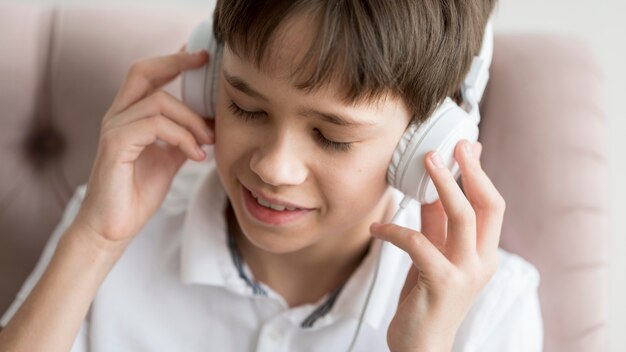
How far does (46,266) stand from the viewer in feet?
3.62

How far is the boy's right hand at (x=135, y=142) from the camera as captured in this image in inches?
39.1

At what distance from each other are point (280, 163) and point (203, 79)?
0.65 ft

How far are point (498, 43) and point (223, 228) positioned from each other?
1.72 feet

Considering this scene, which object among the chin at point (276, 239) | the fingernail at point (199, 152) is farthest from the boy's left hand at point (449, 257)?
the fingernail at point (199, 152)

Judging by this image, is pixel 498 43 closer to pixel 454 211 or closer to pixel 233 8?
pixel 454 211

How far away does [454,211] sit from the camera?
88 cm

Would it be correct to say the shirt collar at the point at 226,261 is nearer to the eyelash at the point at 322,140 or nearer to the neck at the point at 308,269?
the neck at the point at 308,269

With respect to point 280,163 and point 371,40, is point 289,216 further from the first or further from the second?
point 371,40

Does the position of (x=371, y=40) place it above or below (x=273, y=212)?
above

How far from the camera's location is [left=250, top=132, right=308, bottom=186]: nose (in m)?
0.85

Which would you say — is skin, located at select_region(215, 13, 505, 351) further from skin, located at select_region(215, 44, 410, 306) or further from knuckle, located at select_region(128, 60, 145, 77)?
knuckle, located at select_region(128, 60, 145, 77)

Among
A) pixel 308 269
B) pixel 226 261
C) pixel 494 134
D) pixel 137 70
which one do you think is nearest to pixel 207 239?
pixel 226 261

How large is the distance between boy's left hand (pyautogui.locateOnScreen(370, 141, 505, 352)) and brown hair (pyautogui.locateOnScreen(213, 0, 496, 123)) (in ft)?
0.32

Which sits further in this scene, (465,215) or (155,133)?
(155,133)
